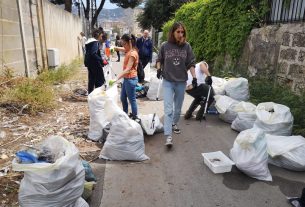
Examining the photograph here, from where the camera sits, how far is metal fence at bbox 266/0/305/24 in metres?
5.78

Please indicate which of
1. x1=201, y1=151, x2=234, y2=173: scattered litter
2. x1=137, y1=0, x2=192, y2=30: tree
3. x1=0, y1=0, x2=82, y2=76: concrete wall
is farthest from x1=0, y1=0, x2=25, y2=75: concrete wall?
x1=137, y1=0, x2=192, y2=30: tree

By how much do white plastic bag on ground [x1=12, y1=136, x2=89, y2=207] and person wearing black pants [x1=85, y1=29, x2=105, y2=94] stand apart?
12.7 ft

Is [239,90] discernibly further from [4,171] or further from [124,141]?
[4,171]

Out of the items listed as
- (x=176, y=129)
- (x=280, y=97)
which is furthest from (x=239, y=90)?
(x=176, y=129)

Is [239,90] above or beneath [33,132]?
above

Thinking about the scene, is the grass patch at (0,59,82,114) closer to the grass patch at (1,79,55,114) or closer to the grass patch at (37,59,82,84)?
the grass patch at (1,79,55,114)

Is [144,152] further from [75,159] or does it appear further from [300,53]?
[300,53]

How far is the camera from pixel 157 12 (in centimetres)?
2516

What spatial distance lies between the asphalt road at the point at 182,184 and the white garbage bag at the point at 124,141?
0.10 metres

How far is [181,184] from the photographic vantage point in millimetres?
3270

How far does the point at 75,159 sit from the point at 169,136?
189 centimetres

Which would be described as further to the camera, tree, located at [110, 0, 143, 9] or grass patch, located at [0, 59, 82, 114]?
tree, located at [110, 0, 143, 9]

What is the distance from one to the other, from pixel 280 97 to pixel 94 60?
3970mm

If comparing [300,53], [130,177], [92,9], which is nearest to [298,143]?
[130,177]
